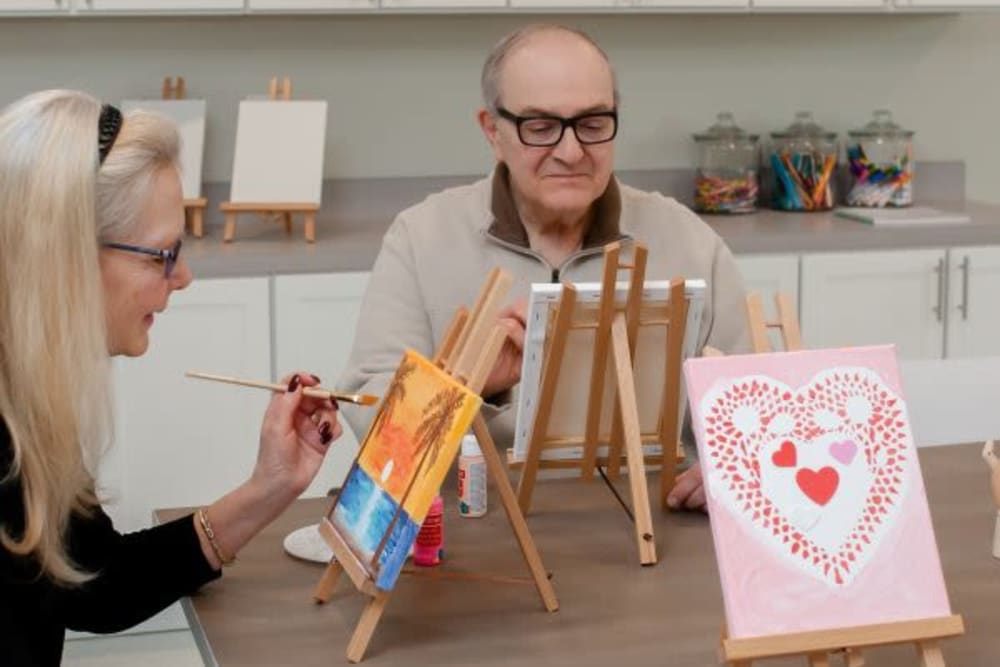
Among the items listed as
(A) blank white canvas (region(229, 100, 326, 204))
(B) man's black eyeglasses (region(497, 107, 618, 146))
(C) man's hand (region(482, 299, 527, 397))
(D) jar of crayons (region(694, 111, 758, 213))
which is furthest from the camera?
(D) jar of crayons (region(694, 111, 758, 213))

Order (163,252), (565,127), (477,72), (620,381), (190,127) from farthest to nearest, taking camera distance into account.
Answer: (477,72) < (190,127) < (565,127) < (620,381) < (163,252)

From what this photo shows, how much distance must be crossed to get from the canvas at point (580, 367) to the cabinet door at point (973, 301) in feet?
7.39

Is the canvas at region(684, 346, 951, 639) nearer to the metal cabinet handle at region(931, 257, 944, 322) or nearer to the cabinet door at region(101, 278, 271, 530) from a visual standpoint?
the cabinet door at region(101, 278, 271, 530)

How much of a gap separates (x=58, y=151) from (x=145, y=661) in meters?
2.22

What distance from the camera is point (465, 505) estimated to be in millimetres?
2311

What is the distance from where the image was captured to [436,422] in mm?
1831

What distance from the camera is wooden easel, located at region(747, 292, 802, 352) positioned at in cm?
207

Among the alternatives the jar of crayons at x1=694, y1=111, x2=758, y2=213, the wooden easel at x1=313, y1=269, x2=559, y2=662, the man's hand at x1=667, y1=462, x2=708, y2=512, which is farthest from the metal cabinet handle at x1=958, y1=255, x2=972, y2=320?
the wooden easel at x1=313, y1=269, x2=559, y2=662

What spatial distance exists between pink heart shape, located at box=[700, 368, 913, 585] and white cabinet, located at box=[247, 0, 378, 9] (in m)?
2.61

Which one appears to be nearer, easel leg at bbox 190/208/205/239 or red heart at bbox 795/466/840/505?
red heart at bbox 795/466/840/505

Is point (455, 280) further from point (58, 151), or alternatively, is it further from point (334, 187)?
point (334, 187)

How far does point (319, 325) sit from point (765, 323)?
197cm

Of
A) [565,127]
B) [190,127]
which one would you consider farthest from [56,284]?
[190,127]

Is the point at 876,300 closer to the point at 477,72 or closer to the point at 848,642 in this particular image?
the point at 477,72
